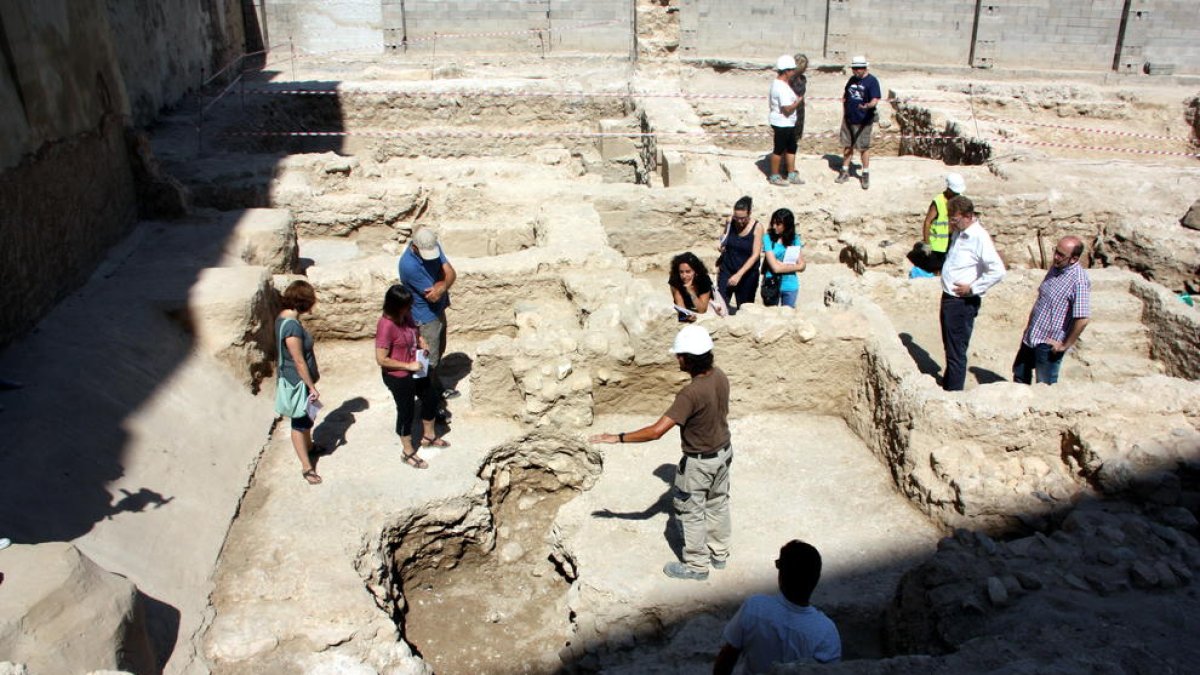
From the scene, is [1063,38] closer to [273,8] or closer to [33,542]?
[273,8]

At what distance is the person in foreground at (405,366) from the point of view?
19.1 feet

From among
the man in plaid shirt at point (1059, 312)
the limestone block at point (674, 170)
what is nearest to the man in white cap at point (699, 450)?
the man in plaid shirt at point (1059, 312)

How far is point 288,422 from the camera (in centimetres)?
686

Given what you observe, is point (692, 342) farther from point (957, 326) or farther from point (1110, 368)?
point (1110, 368)

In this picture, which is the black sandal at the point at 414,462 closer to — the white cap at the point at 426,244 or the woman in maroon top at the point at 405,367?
the woman in maroon top at the point at 405,367

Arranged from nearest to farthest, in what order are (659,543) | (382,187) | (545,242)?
(659,543)
(545,242)
(382,187)

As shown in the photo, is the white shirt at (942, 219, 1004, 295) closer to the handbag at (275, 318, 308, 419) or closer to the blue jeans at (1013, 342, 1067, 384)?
the blue jeans at (1013, 342, 1067, 384)

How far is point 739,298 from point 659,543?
278cm

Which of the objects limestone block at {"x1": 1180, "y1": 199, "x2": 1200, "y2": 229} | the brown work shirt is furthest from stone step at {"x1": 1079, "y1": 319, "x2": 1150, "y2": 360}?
the brown work shirt

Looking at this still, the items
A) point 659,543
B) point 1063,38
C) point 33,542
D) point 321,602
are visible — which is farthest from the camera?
point 1063,38

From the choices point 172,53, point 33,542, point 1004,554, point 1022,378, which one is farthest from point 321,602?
point 172,53

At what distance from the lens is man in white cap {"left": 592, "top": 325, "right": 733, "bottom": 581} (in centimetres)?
470

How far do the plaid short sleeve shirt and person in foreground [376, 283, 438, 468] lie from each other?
4329 millimetres

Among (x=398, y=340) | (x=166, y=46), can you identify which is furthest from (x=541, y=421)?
(x=166, y=46)
